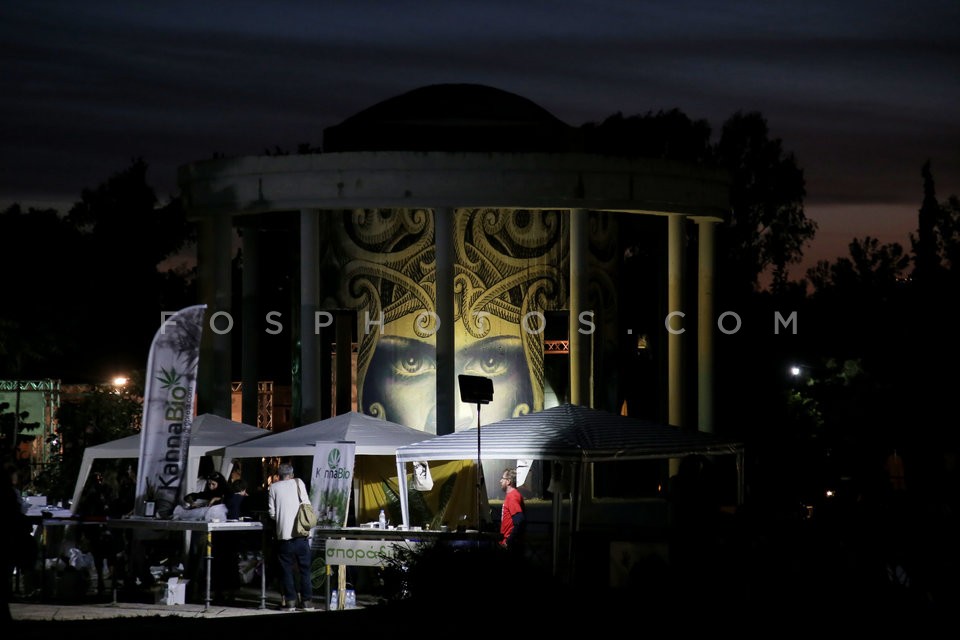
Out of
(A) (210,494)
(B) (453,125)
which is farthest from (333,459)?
(B) (453,125)

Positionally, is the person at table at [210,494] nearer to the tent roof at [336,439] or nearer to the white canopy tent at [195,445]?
the tent roof at [336,439]

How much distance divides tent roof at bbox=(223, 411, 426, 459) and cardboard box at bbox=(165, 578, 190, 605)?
116 inches

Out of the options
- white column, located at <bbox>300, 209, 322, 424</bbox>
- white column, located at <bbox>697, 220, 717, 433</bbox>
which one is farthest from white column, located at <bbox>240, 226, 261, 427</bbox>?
white column, located at <bbox>697, 220, 717, 433</bbox>

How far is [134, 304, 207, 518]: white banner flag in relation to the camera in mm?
24812

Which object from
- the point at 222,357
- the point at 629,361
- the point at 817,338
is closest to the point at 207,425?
the point at 222,357

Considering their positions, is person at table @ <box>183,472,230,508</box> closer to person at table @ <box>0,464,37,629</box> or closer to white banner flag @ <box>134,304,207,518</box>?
white banner flag @ <box>134,304,207,518</box>

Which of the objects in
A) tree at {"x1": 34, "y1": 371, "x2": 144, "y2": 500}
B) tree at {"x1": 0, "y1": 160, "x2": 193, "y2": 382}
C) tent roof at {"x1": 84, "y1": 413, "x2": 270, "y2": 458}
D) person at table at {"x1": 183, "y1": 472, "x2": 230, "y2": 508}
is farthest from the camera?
tree at {"x1": 0, "y1": 160, "x2": 193, "y2": 382}

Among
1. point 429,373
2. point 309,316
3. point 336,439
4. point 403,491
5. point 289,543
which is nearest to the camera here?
point 289,543

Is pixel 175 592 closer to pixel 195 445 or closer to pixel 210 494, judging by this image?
pixel 210 494

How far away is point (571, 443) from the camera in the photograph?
23672 millimetres

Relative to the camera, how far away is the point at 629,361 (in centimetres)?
5100

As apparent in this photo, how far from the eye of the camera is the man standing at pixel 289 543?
24109 millimetres

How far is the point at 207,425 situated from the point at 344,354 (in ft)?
39.9

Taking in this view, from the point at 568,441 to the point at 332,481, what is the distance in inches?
156
